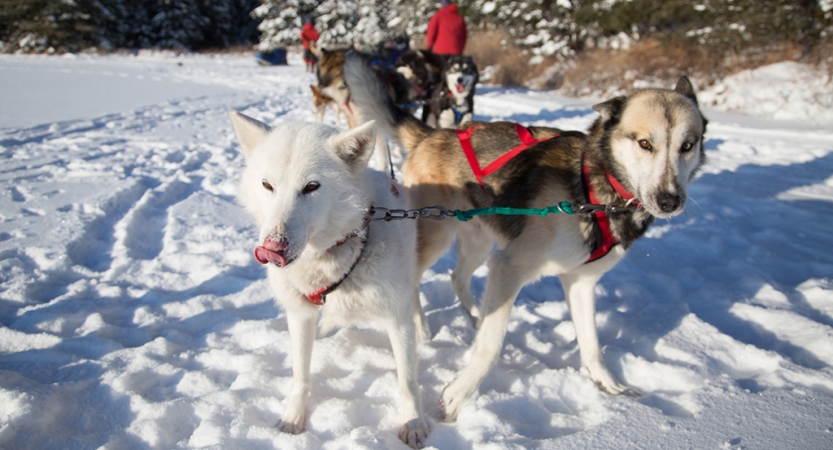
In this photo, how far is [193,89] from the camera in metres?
12.3

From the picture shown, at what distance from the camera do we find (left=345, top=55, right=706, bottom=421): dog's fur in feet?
6.20

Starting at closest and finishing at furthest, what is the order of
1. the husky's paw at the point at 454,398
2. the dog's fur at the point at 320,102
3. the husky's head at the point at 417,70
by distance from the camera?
the husky's paw at the point at 454,398 < the husky's head at the point at 417,70 < the dog's fur at the point at 320,102

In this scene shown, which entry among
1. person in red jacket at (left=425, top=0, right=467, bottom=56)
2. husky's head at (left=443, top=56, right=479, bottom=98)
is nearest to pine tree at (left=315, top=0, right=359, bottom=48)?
person in red jacket at (left=425, top=0, right=467, bottom=56)

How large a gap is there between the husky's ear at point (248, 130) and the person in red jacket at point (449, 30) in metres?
7.19

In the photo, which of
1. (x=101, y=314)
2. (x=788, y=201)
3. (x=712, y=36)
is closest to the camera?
(x=101, y=314)

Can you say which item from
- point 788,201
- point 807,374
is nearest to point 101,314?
point 807,374

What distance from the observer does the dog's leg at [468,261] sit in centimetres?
273

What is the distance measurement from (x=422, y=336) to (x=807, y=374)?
179 centimetres

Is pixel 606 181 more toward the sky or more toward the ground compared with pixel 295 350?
more toward the sky

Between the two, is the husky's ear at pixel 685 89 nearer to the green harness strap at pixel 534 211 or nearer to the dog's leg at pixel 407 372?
the green harness strap at pixel 534 211

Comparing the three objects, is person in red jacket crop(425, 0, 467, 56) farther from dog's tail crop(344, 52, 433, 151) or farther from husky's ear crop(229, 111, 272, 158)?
husky's ear crop(229, 111, 272, 158)

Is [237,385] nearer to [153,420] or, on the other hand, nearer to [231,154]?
[153,420]

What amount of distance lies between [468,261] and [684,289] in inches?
57.4

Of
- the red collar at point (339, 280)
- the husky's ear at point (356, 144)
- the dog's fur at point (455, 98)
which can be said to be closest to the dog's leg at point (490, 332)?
the red collar at point (339, 280)
